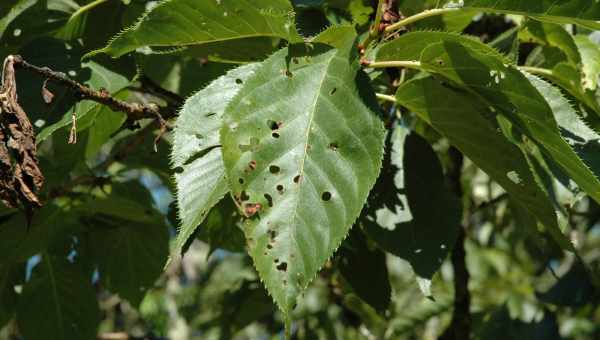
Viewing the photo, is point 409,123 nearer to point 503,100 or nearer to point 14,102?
point 503,100

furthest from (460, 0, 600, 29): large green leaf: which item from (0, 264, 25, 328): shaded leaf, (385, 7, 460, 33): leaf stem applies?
(0, 264, 25, 328): shaded leaf

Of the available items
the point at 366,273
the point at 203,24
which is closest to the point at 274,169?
the point at 203,24

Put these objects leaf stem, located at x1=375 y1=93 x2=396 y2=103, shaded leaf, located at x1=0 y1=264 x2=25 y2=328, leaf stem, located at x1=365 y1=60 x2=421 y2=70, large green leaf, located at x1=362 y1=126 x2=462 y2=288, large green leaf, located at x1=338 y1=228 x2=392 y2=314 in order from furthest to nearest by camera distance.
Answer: shaded leaf, located at x1=0 y1=264 x2=25 y2=328
large green leaf, located at x1=338 y1=228 x2=392 y2=314
large green leaf, located at x1=362 y1=126 x2=462 y2=288
leaf stem, located at x1=375 y1=93 x2=396 y2=103
leaf stem, located at x1=365 y1=60 x2=421 y2=70

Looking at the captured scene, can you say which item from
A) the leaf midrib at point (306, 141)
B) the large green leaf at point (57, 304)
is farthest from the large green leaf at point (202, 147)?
the large green leaf at point (57, 304)

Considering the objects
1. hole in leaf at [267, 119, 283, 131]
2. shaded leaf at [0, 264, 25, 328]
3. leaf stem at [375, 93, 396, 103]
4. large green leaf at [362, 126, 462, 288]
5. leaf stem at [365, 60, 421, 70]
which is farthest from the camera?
shaded leaf at [0, 264, 25, 328]

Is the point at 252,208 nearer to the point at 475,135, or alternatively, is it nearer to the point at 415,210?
the point at 475,135

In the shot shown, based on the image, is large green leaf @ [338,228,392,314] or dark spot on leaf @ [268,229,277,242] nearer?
dark spot on leaf @ [268,229,277,242]

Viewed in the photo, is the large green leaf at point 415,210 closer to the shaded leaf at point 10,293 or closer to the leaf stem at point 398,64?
the leaf stem at point 398,64

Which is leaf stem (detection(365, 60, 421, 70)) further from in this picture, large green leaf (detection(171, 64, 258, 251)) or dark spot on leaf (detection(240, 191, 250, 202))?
dark spot on leaf (detection(240, 191, 250, 202))
